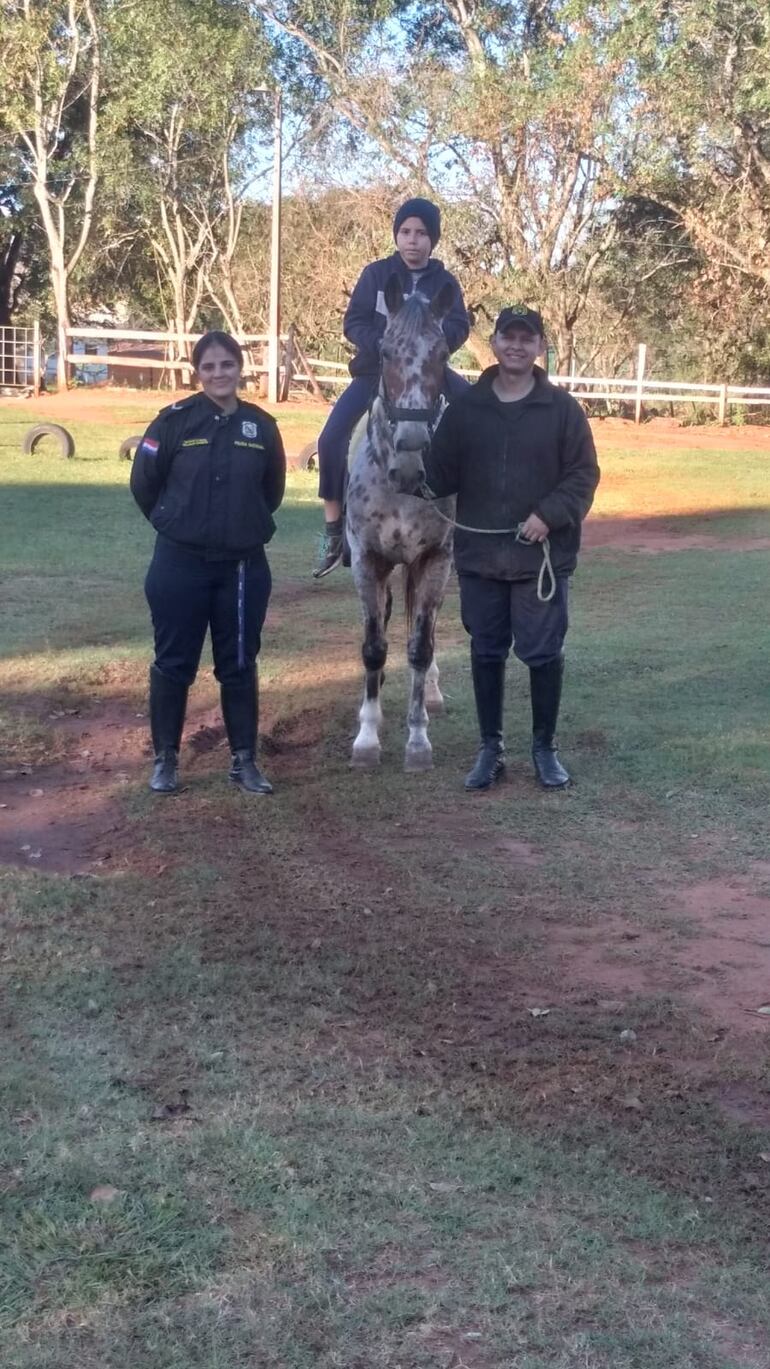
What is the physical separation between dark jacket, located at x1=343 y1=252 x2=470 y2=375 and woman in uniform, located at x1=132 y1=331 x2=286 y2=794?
2.78 ft

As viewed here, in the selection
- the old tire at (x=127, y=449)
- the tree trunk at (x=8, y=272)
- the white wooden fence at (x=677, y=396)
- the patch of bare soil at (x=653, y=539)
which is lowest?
the patch of bare soil at (x=653, y=539)

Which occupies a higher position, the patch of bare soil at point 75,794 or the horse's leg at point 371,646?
the horse's leg at point 371,646

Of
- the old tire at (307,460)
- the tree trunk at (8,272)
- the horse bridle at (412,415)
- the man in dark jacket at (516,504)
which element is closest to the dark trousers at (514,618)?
the man in dark jacket at (516,504)

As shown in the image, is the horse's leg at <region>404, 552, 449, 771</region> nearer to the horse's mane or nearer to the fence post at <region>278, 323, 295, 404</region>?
the horse's mane

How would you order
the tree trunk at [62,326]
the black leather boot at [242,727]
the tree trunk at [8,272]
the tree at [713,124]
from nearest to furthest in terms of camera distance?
the black leather boot at [242,727] → the tree at [713,124] → the tree trunk at [62,326] → the tree trunk at [8,272]

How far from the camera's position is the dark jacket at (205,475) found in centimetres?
706

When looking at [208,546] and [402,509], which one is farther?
[402,509]

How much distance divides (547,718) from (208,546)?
75.2 inches

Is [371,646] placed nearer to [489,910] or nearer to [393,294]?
[393,294]

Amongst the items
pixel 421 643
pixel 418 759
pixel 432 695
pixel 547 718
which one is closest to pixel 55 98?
pixel 432 695

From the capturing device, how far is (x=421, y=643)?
8.12m

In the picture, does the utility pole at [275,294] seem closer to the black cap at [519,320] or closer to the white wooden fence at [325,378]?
the white wooden fence at [325,378]

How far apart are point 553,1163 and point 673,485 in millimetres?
19027

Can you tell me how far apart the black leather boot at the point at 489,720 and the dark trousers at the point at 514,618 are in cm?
7
